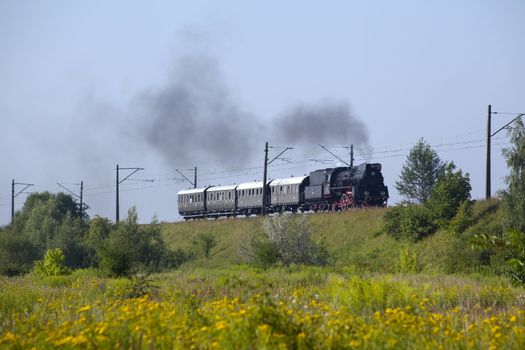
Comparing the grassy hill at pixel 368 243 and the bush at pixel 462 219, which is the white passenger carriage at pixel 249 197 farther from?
the bush at pixel 462 219

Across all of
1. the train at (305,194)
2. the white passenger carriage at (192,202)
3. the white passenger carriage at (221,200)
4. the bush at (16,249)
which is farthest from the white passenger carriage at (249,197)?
the bush at (16,249)

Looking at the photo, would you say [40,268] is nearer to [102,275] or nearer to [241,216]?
[102,275]

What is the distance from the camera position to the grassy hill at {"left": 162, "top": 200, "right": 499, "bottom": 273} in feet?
118

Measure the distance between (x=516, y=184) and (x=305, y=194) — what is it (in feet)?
78.9

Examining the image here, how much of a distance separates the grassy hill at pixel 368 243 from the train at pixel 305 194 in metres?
2.33

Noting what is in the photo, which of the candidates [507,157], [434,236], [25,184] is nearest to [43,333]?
[507,157]

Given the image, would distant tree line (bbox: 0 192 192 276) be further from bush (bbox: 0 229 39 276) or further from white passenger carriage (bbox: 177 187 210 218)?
white passenger carriage (bbox: 177 187 210 218)

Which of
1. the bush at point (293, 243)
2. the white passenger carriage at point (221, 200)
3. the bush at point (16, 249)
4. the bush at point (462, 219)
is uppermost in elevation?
the white passenger carriage at point (221, 200)

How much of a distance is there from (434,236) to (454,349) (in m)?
34.3

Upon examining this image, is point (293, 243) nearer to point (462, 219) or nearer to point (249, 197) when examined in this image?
point (462, 219)

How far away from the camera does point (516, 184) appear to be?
34.9 meters

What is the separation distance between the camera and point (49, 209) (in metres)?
71.9

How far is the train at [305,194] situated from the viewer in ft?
175

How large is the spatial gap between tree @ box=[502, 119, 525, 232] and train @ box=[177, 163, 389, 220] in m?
17.2
